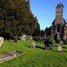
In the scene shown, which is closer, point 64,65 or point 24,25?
point 64,65

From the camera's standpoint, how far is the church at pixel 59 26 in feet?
249

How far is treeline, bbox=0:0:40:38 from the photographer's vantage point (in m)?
39.9

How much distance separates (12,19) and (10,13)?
1.15m

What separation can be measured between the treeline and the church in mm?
31277

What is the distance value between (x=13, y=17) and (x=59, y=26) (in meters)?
40.5

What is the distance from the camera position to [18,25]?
4338 centimetres

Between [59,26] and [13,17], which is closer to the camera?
[13,17]

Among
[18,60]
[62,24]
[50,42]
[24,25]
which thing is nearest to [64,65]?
[18,60]

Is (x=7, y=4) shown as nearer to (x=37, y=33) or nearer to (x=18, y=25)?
(x=18, y=25)

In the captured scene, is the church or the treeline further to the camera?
the church

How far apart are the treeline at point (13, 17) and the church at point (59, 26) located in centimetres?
3128

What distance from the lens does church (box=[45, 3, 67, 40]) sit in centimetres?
7594

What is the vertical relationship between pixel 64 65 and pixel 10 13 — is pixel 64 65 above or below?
below

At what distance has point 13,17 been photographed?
40812 millimetres
